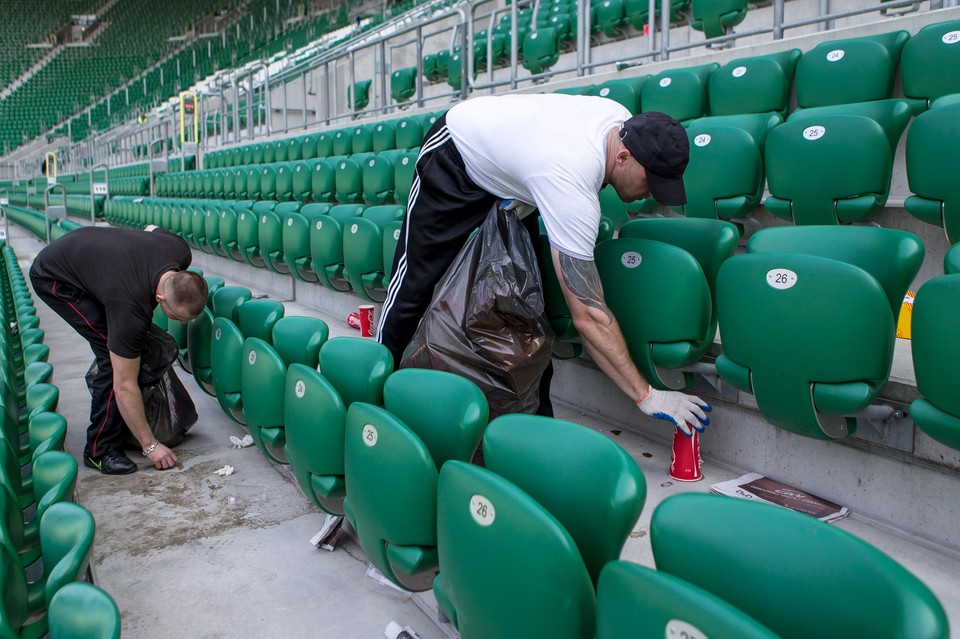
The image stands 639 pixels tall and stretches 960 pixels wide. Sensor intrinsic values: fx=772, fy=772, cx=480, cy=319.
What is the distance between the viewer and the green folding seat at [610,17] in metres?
6.42

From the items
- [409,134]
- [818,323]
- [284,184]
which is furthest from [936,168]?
[284,184]

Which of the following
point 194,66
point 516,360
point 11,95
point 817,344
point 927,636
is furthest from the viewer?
point 11,95

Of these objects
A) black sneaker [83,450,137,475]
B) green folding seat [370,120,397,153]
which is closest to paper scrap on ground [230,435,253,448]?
black sneaker [83,450,137,475]

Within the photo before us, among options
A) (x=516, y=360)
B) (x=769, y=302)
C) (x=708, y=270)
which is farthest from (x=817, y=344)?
(x=516, y=360)

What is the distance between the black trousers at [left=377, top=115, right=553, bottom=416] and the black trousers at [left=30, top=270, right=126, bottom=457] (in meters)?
0.90

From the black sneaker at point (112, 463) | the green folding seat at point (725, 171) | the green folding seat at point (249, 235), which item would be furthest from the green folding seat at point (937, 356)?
the green folding seat at point (249, 235)

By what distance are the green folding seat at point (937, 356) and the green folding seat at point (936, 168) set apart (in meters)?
0.73

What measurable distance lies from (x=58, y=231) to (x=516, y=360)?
646 cm

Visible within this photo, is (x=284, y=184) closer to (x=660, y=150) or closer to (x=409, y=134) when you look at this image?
(x=409, y=134)

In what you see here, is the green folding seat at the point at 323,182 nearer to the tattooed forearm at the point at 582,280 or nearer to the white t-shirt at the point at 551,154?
the white t-shirt at the point at 551,154

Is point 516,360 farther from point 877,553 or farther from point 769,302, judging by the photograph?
point 877,553

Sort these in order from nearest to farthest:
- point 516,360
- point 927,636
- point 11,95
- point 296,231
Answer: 1. point 927,636
2. point 516,360
3. point 296,231
4. point 11,95

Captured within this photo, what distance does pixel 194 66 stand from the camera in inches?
800

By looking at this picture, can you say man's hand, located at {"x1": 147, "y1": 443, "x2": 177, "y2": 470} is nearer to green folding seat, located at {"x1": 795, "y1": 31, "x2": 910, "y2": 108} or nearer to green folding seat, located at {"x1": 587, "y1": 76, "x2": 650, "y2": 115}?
green folding seat, located at {"x1": 587, "y1": 76, "x2": 650, "y2": 115}
